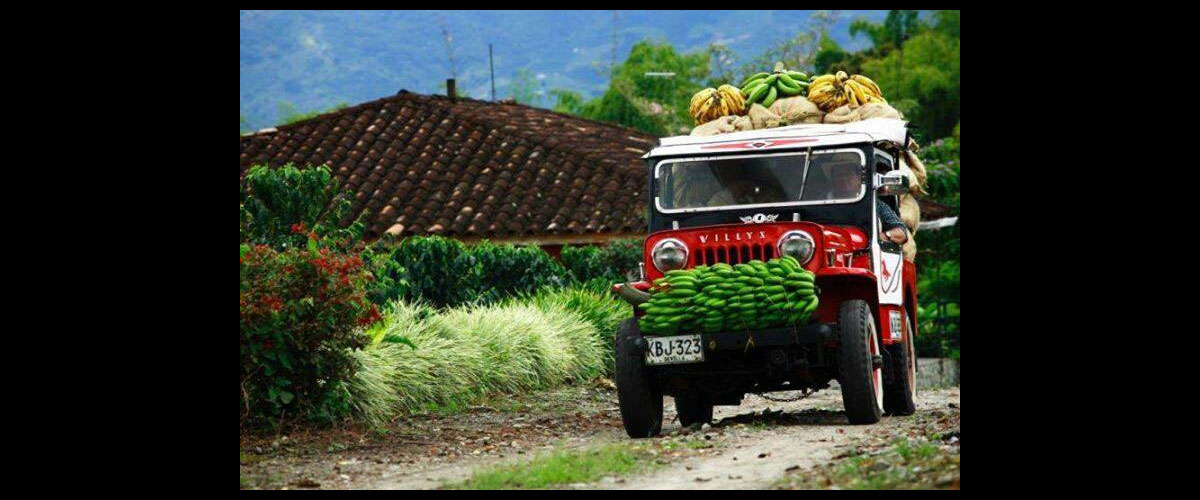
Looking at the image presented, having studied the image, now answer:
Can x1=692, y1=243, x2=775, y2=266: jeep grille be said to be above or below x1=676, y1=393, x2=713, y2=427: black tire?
above

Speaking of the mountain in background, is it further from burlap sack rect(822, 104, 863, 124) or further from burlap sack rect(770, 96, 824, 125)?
burlap sack rect(822, 104, 863, 124)

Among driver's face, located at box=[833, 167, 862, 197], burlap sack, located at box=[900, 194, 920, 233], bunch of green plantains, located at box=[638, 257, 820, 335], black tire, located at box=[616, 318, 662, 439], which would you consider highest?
driver's face, located at box=[833, 167, 862, 197]

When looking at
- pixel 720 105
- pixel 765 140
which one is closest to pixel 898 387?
pixel 765 140

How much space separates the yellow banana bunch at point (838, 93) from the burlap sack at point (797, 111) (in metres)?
0.08

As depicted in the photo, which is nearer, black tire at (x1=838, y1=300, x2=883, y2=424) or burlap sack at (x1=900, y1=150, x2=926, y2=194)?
black tire at (x1=838, y1=300, x2=883, y2=424)

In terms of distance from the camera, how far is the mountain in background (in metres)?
145

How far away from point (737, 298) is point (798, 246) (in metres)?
0.80

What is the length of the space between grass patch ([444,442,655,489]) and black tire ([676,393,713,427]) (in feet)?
7.20

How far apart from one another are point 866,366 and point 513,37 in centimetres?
15911

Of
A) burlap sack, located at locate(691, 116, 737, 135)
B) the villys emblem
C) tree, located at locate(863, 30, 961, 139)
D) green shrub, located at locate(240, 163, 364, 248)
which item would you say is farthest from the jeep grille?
tree, located at locate(863, 30, 961, 139)

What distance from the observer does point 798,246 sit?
1144cm

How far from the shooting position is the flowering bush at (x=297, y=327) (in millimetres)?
11375

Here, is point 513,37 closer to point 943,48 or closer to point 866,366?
point 943,48
